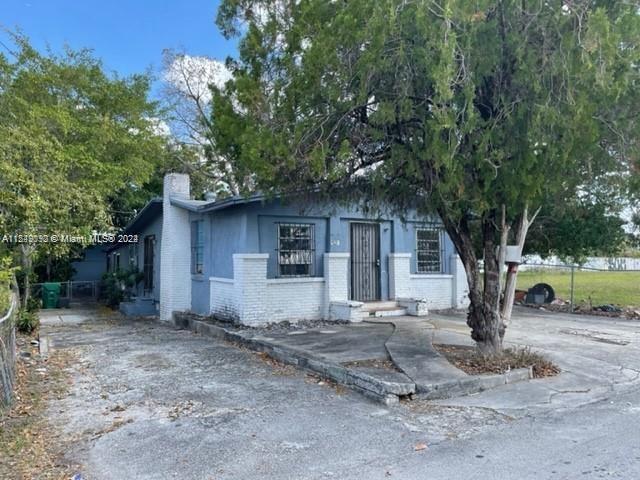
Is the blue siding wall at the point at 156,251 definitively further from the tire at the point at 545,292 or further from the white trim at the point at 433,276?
the tire at the point at 545,292

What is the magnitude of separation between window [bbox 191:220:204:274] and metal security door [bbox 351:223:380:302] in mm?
3970

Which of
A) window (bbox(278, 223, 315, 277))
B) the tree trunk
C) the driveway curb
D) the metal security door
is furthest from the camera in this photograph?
the metal security door

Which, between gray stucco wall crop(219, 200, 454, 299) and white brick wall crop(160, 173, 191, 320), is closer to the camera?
gray stucco wall crop(219, 200, 454, 299)

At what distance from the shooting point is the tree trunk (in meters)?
7.09

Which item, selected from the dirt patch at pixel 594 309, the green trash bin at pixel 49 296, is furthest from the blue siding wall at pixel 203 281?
the dirt patch at pixel 594 309

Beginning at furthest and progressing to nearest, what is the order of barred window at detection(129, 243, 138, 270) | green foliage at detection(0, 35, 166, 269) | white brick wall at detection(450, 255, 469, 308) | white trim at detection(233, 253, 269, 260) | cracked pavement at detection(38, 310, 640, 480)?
barred window at detection(129, 243, 138, 270) → white brick wall at detection(450, 255, 469, 308) → white trim at detection(233, 253, 269, 260) → green foliage at detection(0, 35, 166, 269) → cracked pavement at detection(38, 310, 640, 480)

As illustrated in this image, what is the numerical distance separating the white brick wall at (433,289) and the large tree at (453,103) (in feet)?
19.4

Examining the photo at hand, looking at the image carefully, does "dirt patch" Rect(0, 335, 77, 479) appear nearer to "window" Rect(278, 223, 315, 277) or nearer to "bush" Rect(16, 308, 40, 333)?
"bush" Rect(16, 308, 40, 333)

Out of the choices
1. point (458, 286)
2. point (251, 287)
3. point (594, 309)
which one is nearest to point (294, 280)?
point (251, 287)

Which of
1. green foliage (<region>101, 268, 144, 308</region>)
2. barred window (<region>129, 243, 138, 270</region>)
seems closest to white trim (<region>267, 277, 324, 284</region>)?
green foliage (<region>101, 268, 144, 308</region>)

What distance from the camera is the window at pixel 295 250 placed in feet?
37.3

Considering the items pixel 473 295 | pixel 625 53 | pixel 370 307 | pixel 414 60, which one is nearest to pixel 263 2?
pixel 414 60

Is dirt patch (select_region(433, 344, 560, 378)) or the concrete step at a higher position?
the concrete step

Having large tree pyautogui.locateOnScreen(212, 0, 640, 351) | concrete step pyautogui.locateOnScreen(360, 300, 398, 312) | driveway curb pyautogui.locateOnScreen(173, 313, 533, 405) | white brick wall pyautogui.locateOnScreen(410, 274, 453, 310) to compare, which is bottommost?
driveway curb pyautogui.locateOnScreen(173, 313, 533, 405)
